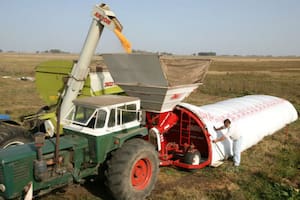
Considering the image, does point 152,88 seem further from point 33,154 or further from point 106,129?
point 33,154

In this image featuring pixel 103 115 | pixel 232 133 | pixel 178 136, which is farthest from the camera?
pixel 178 136

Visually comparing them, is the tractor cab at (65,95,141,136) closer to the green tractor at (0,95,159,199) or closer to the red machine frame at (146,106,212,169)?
the green tractor at (0,95,159,199)

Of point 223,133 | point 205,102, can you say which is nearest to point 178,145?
point 223,133

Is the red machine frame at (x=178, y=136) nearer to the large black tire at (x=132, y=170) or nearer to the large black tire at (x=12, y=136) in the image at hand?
the large black tire at (x=132, y=170)

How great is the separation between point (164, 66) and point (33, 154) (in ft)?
11.4

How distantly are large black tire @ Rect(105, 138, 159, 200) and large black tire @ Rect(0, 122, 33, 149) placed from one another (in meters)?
2.60

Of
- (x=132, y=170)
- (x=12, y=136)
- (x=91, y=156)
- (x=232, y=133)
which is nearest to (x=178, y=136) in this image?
(x=232, y=133)

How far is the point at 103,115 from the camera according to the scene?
666 centimetres

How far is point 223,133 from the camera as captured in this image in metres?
9.41

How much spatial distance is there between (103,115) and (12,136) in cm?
257

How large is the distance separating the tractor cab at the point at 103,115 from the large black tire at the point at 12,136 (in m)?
1.45

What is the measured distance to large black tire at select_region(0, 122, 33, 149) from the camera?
24.1 feet

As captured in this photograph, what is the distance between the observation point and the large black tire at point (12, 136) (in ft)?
24.1

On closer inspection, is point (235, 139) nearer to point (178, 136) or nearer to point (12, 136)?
point (178, 136)
